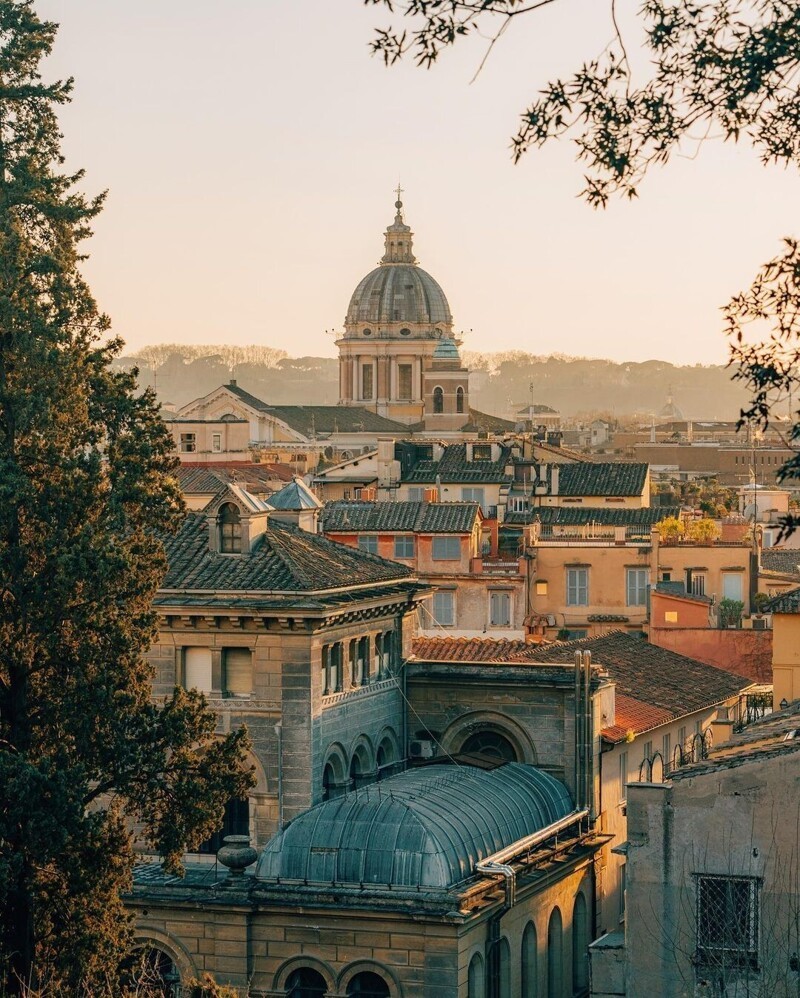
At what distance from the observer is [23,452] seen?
21969 mm

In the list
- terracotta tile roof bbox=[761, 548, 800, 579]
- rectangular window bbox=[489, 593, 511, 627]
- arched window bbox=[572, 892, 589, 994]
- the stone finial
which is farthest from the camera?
terracotta tile roof bbox=[761, 548, 800, 579]

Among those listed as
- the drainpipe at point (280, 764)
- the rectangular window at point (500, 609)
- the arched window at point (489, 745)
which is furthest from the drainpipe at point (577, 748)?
the rectangular window at point (500, 609)

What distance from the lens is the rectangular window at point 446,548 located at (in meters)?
57.0

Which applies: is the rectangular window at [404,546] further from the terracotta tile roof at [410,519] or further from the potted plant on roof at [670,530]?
the potted plant on roof at [670,530]

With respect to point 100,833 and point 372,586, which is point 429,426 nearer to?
point 372,586

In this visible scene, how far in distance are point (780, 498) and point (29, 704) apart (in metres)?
64.2

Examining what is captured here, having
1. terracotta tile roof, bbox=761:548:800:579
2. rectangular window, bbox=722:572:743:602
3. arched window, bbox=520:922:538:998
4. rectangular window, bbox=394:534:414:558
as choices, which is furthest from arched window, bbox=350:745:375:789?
terracotta tile roof, bbox=761:548:800:579

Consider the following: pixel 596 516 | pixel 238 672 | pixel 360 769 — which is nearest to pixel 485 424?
pixel 596 516

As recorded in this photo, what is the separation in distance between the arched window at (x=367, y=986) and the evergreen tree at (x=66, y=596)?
4423mm

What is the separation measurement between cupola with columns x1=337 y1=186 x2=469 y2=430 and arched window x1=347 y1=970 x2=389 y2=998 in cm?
13789

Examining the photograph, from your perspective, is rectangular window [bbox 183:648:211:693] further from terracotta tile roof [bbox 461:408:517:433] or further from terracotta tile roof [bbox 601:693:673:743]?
terracotta tile roof [bbox 461:408:517:433]

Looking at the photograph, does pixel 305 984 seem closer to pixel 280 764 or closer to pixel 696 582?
pixel 280 764

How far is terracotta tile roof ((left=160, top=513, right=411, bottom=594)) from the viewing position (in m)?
29.3

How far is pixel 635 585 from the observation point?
58500 mm
